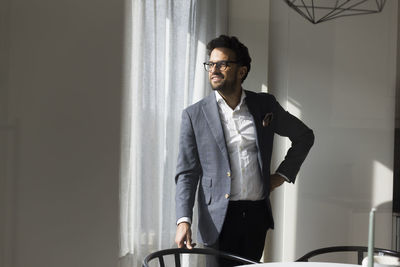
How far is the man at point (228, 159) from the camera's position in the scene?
162cm

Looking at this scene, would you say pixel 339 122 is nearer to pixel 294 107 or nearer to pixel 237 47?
pixel 294 107

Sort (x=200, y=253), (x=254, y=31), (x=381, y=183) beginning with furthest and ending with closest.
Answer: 1. (x=381, y=183)
2. (x=254, y=31)
3. (x=200, y=253)

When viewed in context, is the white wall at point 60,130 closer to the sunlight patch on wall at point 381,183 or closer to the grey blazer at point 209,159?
the grey blazer at point 209,159

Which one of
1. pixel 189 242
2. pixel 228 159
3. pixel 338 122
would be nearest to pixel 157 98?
pixel 228 159

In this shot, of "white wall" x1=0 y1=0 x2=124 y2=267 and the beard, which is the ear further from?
"white wall" x1=0 y1=0 x2=124 y2=267

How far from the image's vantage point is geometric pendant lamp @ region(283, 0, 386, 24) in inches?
68.4

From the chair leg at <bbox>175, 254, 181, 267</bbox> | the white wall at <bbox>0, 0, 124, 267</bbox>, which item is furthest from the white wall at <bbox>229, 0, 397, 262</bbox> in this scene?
the white wall at <bbox>0, 0, 124, 267</bbox>

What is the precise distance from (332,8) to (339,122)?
0.41 metres

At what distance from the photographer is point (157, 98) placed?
5.19 ft

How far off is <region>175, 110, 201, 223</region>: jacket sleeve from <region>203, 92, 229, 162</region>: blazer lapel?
2.5 inches

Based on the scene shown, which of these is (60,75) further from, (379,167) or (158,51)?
(379,167)

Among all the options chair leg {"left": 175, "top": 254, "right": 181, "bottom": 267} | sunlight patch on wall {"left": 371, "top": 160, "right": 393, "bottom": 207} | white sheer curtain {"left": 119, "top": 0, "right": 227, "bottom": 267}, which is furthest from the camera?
sunlight patch on wall {"left": 371, "top": 160, "right": 393, "bottom": 207}

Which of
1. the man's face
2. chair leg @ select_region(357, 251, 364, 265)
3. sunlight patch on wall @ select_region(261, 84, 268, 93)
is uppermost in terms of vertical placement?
the man's face

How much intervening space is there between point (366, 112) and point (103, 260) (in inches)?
46.7
